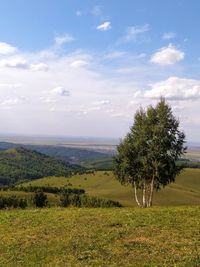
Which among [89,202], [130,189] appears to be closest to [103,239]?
[89,202]

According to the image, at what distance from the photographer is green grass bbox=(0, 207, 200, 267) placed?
2083 cm

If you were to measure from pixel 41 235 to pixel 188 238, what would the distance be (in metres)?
9.19

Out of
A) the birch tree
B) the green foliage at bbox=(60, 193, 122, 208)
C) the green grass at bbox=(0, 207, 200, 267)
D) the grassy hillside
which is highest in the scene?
the birch tree

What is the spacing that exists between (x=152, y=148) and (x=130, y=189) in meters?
114

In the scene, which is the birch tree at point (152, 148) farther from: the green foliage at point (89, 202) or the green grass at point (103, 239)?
the green foliage at point (89, 202)

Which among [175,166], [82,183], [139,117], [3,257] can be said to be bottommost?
[82,183]

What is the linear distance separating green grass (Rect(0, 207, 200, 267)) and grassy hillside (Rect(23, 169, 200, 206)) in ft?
346

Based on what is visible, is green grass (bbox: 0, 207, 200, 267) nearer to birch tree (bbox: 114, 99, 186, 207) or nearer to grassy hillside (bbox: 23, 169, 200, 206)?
birch tree (bbox: 114, 99, 186, 207)

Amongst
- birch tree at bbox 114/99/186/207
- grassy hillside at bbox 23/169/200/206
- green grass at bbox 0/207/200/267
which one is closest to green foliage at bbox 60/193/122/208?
grassy hillside at bbox 23/169/200/206

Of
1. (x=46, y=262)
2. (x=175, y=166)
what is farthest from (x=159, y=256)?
(x=175, y=166)

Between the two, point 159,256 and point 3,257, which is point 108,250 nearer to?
point 159,256

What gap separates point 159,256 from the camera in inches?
816

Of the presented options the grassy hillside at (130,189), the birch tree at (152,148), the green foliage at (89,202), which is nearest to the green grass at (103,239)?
the birch tree at (152,148)

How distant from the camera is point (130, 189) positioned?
165 meters
